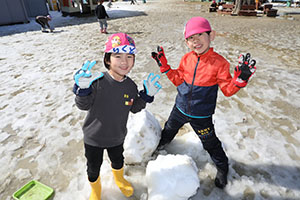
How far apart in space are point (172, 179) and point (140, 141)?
0.58 m

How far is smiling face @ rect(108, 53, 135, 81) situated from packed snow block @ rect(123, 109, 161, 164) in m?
0.94

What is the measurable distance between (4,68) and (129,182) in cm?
530

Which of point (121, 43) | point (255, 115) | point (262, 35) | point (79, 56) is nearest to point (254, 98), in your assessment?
point (255, 115)

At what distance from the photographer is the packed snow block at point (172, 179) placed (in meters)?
1.71

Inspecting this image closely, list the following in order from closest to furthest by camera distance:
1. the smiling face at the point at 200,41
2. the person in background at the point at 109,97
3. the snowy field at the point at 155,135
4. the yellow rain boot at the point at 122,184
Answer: the person in background at the point at 109,97 → the smiling face at the point at 200,41 → the yellow rain boot at the point at 122,184 → the snowy field at the point at 155,135

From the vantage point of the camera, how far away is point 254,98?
374cm

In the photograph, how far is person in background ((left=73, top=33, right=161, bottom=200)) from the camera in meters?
1.35

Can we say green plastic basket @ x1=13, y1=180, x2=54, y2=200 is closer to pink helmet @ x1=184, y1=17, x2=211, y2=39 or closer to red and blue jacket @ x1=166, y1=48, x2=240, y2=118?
red and blue jacket @ x1=166, y1=48, x2=240, y2=118

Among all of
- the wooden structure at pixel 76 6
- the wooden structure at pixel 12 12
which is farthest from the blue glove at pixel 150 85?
the wooden structure at pixel 76 6

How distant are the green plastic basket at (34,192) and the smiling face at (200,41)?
198 cm

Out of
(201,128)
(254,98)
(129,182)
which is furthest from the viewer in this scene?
(254,98)

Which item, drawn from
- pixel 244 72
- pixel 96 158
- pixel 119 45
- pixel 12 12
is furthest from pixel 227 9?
pixel 96 158

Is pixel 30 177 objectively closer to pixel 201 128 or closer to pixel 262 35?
pixel 201 128

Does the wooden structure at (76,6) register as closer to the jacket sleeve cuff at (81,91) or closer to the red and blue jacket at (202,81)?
the red and blue jacket at (202,81)
